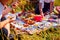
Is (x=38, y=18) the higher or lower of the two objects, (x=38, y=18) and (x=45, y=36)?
the higher

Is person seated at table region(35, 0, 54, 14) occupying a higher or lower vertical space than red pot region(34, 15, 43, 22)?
higher

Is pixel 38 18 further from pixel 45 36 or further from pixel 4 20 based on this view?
pixel 4 20

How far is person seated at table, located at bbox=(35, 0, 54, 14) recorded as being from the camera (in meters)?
2.29

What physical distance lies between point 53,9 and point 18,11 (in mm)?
309

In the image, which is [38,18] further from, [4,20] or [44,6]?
[4,20]

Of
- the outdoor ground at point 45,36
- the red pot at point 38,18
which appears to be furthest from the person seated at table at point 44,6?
the outdoor ground at point 45,36

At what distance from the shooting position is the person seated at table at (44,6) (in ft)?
7.51

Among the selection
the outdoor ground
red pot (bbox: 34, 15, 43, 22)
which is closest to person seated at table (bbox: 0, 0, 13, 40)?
the outdoor ground

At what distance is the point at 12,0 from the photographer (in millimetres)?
2234

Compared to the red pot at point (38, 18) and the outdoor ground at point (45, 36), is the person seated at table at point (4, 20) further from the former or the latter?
the red pot at point (38, 18)

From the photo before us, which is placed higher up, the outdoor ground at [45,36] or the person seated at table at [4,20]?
the person seated at table at [4,20]

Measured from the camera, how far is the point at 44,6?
231cm

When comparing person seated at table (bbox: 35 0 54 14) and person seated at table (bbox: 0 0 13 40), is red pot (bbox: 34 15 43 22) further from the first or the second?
person seated at table (bbox: 0 0 13 40)

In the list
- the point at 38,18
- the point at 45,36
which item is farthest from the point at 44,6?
the point at 45,36
